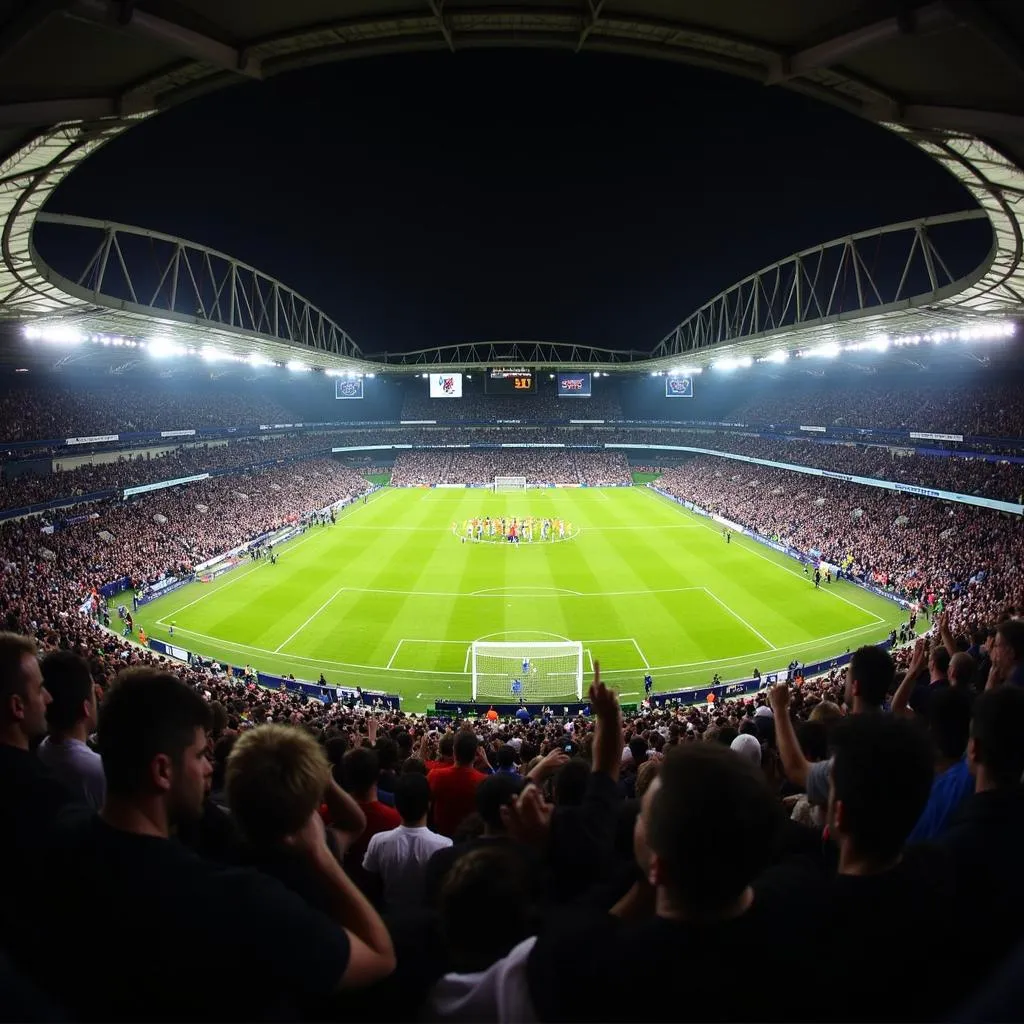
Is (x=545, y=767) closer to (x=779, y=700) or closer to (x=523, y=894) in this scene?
(x=779, y=700)

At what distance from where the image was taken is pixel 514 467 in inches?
3433

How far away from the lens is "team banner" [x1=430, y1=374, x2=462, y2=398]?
8600 centimetres

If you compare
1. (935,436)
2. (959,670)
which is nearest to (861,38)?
(959,670)

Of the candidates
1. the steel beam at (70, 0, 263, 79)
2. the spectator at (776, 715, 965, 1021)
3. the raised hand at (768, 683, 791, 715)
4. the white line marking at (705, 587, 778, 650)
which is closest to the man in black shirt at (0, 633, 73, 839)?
the spectator at (776, 715, 965, 1021)

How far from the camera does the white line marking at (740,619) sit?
28297mm

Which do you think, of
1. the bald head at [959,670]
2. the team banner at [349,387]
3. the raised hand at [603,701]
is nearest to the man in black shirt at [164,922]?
the raised hand at [603,701]

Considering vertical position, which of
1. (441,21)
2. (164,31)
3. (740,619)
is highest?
(441,21)

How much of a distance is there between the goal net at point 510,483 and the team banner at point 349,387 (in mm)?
23968

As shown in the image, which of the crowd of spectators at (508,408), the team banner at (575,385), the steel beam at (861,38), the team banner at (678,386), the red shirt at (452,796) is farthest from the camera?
the crowd of spectators at (508,408)

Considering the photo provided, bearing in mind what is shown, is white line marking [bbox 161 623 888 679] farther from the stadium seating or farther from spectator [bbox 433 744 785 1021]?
spectator [bbox 433 744 785 1021]

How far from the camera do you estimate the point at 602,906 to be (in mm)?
2691

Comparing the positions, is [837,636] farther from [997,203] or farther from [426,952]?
[426,952]

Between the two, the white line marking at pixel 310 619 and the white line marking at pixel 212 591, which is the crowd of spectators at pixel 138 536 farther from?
the white line marking at pixel 310 619

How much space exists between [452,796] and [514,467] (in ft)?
266
